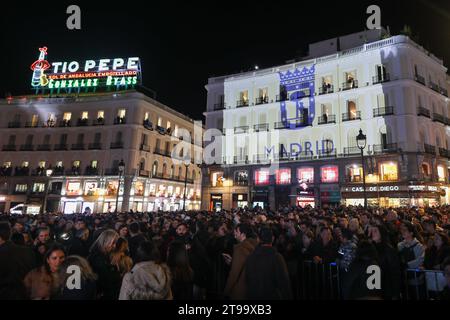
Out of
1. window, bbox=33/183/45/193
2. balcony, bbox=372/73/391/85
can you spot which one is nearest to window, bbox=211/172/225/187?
balcony, bbox=372/73/391/85

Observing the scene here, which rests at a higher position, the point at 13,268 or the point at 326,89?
the point at 326,89

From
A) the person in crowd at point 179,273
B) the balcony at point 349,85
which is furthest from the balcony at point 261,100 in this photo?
the person in crowd at point 179,273

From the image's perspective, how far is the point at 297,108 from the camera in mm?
36000

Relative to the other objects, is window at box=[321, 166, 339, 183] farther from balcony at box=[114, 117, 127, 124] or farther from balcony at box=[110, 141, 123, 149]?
balcony at box=[114, 117, 127, 124]

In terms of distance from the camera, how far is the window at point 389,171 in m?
28.9

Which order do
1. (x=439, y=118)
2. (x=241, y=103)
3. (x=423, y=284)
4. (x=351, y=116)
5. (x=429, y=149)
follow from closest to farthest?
(x=423, y=284)
(x=429, y=149)
(x=351, y=116)
(x=439, y=118)
(x=241, y=103)

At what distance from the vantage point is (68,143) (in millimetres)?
45281

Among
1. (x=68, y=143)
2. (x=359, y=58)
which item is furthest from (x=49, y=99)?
(x=359, y=58)

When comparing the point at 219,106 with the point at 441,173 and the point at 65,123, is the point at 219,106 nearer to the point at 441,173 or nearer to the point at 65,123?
the point at 65,123

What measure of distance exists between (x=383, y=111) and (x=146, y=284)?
33238 millimetres

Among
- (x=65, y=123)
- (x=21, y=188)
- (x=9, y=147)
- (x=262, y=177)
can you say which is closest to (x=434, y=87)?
(x=262, y=177)

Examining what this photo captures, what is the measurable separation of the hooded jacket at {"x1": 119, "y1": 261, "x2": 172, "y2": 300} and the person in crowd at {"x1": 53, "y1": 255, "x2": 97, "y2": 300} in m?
0.57
